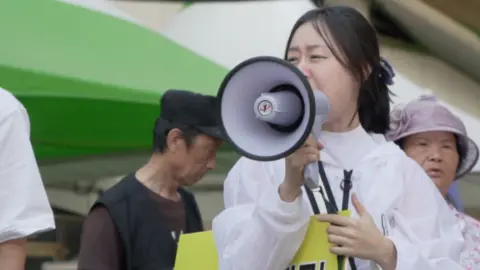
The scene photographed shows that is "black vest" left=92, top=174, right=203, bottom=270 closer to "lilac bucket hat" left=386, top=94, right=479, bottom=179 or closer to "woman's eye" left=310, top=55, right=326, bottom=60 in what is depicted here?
"lilac bucket hat" left=386, top=94, right=479, bottom=179

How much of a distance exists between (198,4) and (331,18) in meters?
3.87

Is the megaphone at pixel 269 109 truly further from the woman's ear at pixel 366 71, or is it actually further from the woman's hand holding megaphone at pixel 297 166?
the woman's ear at pixel 366 71

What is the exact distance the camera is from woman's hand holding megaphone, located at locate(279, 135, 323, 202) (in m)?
1.23

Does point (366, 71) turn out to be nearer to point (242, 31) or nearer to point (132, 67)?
point (132, 67)

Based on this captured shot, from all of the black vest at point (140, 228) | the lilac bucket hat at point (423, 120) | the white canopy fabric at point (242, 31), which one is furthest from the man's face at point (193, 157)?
the white canopy fabric at point (242, 31)

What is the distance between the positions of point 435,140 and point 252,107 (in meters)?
1.11

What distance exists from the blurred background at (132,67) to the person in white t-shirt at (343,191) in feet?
5.33

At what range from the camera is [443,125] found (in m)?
2.23

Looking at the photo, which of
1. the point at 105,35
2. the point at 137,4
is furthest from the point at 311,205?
the point at 137,4

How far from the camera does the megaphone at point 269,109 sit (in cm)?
121

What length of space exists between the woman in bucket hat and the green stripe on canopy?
3.57ft

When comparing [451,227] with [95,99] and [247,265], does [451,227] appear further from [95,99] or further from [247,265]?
[95,99]

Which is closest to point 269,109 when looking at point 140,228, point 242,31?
point 140,228

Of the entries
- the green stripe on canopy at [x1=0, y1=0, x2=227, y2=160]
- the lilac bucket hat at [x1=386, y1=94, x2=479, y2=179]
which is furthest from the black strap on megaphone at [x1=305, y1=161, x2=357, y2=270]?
the green stripe on canopy at [x1=0, y1=0, x2=227, y2=160]
